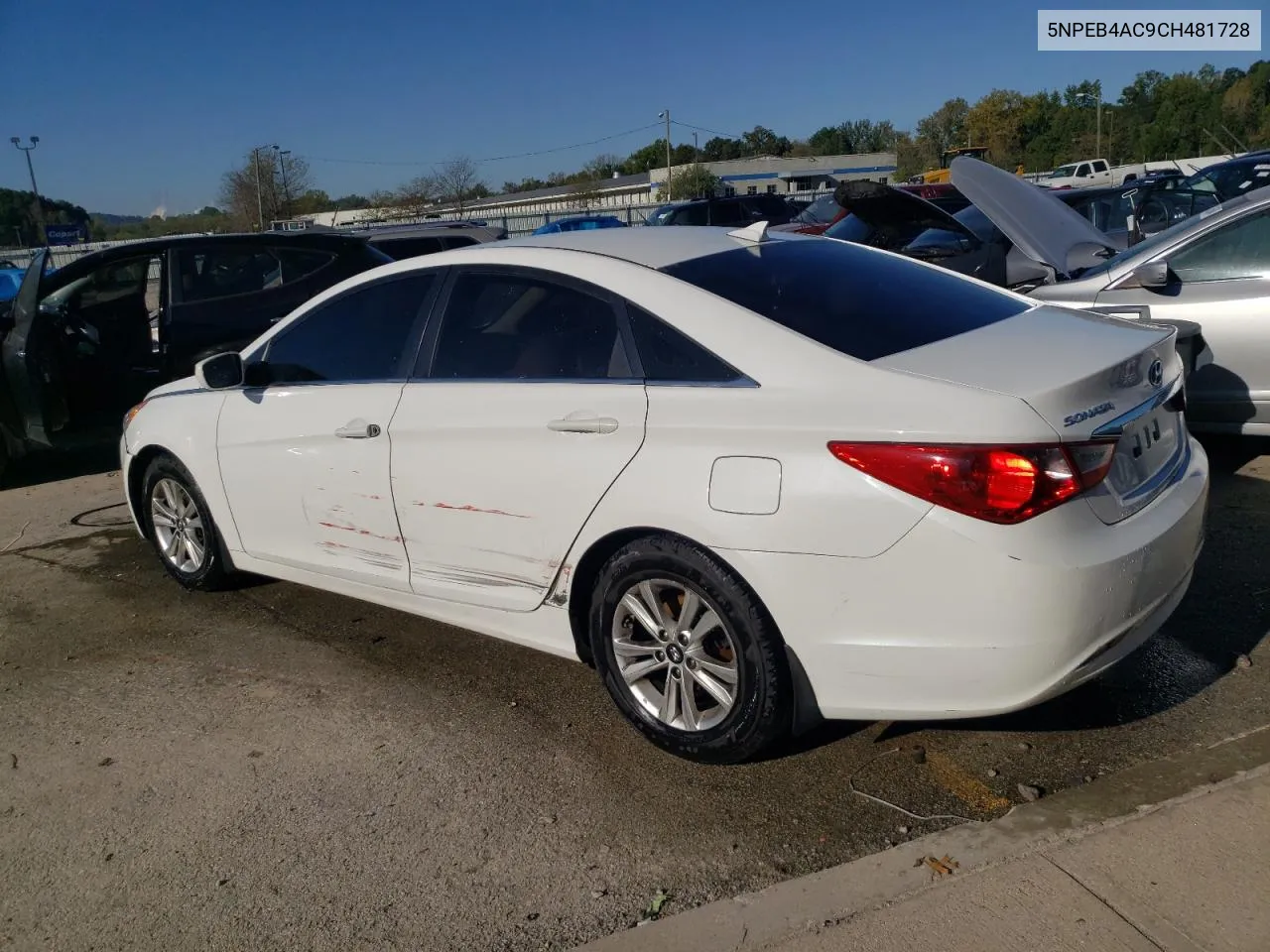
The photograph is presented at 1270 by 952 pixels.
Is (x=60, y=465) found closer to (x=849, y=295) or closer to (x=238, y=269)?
(x=238, y=269)

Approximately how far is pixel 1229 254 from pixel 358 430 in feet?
15.9

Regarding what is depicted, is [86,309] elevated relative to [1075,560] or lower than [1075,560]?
elevated

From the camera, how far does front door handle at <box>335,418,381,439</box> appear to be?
400 centimetres

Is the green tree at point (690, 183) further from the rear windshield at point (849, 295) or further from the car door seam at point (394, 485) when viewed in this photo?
the car door seam at point (394, 485)

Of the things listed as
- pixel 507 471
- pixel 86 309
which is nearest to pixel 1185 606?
pixel 507 471

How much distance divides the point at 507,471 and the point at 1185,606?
9.01ft

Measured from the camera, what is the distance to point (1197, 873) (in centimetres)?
257

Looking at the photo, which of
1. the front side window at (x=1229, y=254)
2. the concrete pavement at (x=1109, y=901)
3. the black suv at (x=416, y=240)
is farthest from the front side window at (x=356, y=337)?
the black suv at (x=416, y=240)

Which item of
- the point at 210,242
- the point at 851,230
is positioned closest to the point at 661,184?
the point at 851,230

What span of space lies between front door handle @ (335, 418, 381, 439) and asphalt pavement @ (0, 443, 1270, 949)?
3.15 ft

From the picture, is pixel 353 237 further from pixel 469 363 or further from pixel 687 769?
pixel 687 769

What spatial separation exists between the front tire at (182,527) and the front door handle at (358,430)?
1243mm

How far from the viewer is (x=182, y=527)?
5.21 metres

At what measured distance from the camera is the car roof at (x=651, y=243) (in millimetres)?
3637
